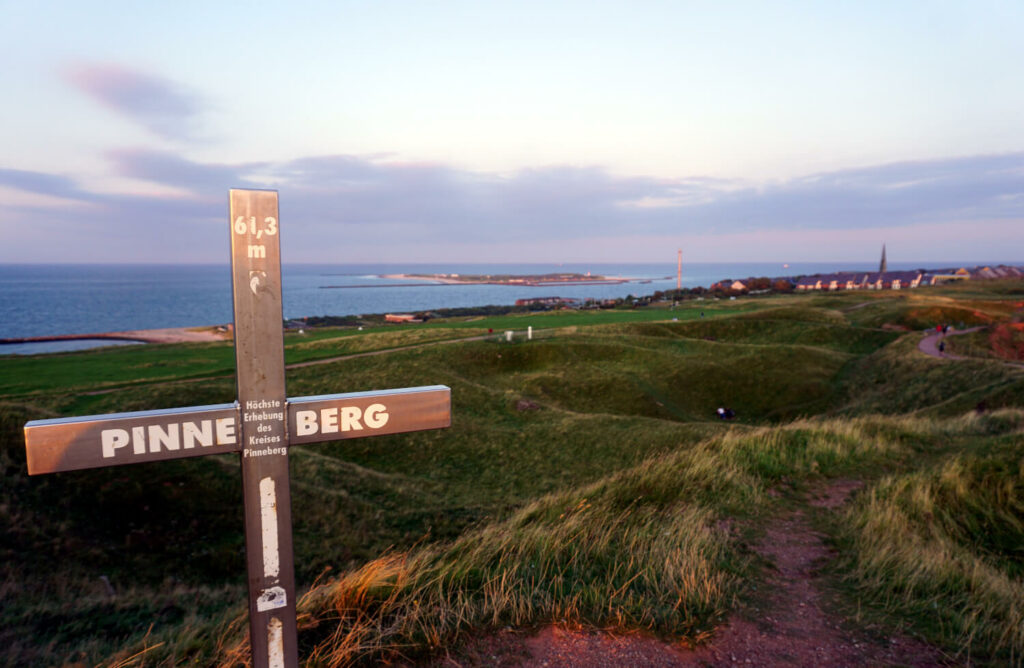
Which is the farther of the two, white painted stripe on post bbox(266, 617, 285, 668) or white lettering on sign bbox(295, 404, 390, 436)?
white lettering on sign bbox(295, 404, 390, 436)

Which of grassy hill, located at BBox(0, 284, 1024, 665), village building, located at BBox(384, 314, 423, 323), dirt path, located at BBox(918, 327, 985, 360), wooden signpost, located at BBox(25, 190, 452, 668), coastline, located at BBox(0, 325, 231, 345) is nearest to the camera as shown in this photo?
wooden signpost, located at BBox(25, 190, 452, 668)

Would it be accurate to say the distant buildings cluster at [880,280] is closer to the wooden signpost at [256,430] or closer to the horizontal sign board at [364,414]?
the horizontal sign board at [364,414]

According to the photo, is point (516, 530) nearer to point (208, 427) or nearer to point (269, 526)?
point (269, 526)

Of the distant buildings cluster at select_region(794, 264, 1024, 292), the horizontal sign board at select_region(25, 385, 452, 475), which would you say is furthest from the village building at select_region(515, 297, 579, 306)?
the horizontal sign board at select_region(25, 385, 452, 475)

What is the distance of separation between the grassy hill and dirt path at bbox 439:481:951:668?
0.63 ft

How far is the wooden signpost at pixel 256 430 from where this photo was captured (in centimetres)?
291

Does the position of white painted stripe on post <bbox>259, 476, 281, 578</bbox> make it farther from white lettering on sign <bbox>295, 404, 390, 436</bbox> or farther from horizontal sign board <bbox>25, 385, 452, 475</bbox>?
white lettering on sign <bbox>295, 404, 390, 436</bbox>

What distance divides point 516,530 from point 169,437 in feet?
13.2

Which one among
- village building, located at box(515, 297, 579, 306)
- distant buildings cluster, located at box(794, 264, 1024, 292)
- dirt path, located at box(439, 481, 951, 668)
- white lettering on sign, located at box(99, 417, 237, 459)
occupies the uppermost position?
distant buildings cluster, located at box(794, 264, 1024, 292)

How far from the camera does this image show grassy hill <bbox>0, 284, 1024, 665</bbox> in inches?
169

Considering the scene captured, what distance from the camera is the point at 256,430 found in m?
3.17

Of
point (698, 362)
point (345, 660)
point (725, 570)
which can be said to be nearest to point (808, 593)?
point (725, 570)

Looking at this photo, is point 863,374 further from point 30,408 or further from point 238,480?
point 30,408

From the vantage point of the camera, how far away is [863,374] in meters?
29.5
